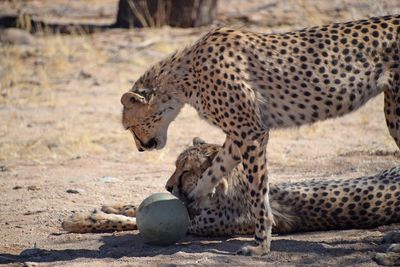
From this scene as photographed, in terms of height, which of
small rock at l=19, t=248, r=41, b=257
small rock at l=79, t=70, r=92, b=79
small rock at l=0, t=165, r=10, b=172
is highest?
small rock at l=79, t=70, r=92, b=79

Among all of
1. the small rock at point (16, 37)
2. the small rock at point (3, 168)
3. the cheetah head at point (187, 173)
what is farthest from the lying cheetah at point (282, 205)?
the small rock at point (16, 37)

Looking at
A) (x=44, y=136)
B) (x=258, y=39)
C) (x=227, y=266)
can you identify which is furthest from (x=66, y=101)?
(x=227, y=266)

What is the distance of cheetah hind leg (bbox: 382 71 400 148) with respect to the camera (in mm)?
4945

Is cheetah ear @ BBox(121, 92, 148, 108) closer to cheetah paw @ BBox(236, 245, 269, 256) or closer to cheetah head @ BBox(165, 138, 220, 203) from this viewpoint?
cheetah head @ BBox(165, 138, 220, 203)

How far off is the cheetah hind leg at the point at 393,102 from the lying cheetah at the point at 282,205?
0.48 m

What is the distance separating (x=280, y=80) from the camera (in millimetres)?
5020

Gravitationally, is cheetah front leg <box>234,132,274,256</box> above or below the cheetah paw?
above

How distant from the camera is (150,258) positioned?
4.70 metres

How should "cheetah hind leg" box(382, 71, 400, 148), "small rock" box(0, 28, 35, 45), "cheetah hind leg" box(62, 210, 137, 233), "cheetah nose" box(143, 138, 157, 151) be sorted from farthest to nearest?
"small rock" box(0, 28, 35, 45) < "cheetah nose" box(143, 138, 157, 151) < "cheetah hind leg" box(62, 210, 137, 233) < "cheetah hind leg" box(382, 71, 400, 148)

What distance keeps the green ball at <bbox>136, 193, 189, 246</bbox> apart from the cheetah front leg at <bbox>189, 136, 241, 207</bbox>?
359mm

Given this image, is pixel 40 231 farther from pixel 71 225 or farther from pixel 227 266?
pixel 227 266

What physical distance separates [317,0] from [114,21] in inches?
119

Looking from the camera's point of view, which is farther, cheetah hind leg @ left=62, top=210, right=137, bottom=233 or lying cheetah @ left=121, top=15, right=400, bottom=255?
cheetah hind leg @ left=62, top=210, right=137, bottom=233

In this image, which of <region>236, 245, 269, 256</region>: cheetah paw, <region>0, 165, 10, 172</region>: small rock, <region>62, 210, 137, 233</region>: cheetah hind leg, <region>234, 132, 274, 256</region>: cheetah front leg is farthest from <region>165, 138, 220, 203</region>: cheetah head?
<region>0, 165, 10, 172</region>: small rock
